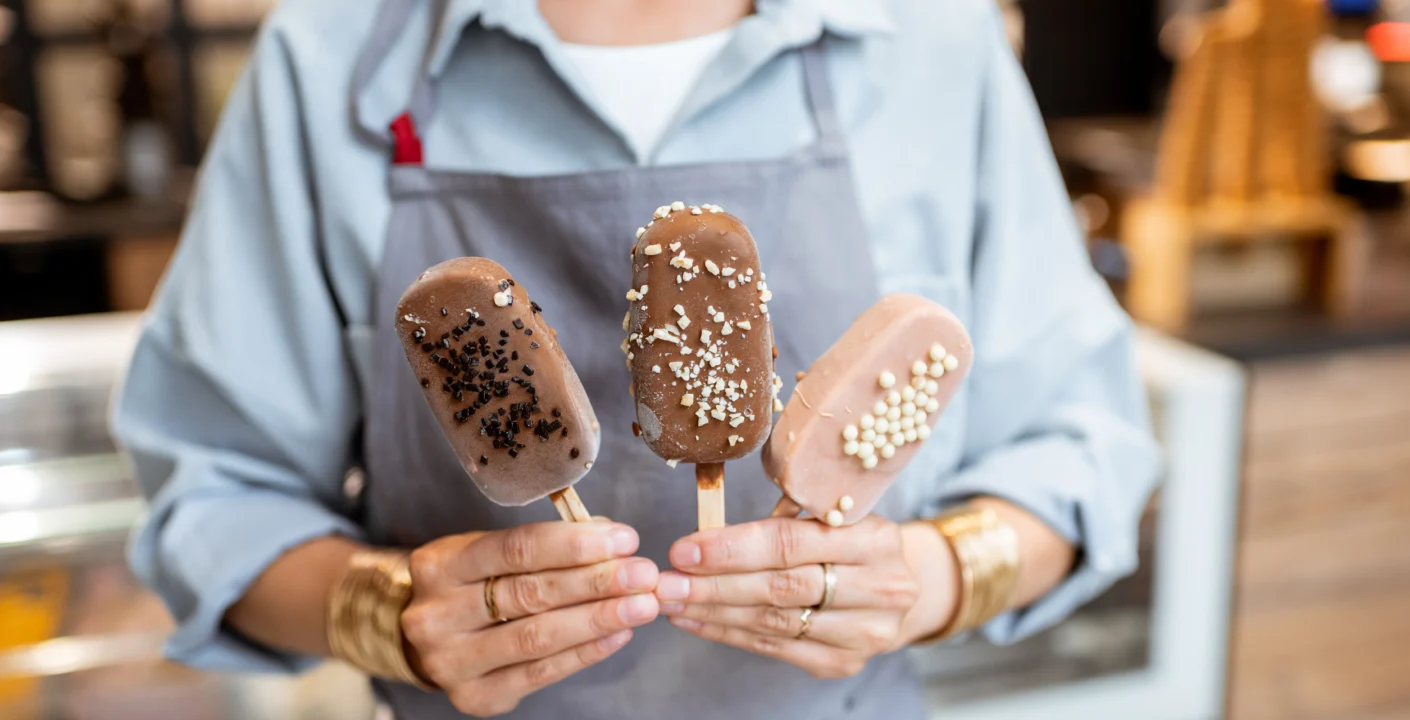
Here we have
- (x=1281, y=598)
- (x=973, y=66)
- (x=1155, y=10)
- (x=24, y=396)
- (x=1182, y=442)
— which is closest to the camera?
(x=973, y=66)

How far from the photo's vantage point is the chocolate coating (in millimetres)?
768

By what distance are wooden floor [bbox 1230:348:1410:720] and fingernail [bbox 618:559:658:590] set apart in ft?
4.81

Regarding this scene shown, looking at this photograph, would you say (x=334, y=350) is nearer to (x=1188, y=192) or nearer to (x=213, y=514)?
(x=213, y=514)

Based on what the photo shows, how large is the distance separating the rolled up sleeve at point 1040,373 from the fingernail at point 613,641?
399 mm

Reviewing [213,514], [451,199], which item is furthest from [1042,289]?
[213,514]

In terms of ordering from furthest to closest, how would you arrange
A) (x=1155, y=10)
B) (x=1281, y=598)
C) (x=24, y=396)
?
(x=1155, y=10) < (x=1281, y=598) < (x=24, y=396)

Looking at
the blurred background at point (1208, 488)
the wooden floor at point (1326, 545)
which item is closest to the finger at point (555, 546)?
the blurred background at point (1208, 488)

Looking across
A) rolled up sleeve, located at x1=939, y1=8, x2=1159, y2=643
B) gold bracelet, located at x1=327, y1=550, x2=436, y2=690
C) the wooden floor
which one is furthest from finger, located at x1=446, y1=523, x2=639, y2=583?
the wooden floor

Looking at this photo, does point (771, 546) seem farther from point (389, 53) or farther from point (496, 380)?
point (389, 53)

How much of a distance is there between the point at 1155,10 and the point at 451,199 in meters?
4.29

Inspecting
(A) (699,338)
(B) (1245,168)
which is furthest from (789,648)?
(B) (1245,168)

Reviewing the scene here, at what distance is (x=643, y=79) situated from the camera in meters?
1.02

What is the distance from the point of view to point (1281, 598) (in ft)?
6.54

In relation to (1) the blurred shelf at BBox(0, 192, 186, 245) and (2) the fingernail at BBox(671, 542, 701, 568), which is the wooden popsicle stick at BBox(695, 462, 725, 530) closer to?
(2) the fingernail at BBox(671, 542, 701, 568)
